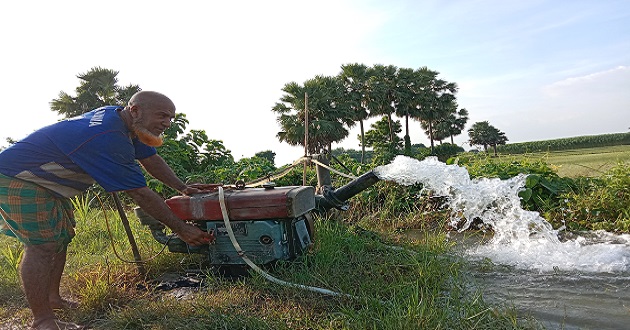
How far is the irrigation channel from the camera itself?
232cm

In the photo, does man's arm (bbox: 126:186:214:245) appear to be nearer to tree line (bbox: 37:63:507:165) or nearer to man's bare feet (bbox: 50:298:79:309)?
man's bare feet (bbox: 50:298:79:309)

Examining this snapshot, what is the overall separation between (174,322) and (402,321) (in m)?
1.18

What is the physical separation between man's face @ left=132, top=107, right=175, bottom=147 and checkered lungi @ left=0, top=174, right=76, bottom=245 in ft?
2.06

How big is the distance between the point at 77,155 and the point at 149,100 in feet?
1.62

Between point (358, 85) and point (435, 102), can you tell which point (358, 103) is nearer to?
point (358, 85)

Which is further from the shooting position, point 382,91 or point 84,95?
point 382,91

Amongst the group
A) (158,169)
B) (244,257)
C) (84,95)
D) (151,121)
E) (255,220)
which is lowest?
(244,257)

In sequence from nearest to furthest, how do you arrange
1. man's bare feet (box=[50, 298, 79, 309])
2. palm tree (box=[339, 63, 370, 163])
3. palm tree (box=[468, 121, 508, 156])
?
man's bare feet (box=[50, 298, 79, 309]), palm tree (box=[339, 63, 370, 163]), palm tree (box=[468, 121, 508, 156])

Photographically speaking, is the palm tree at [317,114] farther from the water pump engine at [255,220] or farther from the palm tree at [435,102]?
the water pump engine at [255,220]

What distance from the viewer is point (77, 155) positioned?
237 centimetres

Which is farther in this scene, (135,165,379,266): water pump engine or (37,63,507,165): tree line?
(37,63,507,165): tree line

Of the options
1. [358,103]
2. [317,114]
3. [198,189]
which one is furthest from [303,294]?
[358,103]

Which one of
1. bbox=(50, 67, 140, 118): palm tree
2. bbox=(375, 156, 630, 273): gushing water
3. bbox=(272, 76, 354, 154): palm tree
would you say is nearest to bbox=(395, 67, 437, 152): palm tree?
bbox=(272, 76, 354, 154): palm tree

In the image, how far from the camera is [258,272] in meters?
2.82
